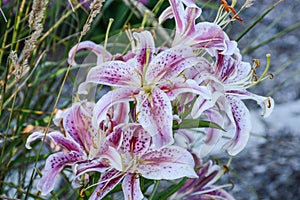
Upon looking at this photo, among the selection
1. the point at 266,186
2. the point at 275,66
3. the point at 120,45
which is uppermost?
the point at 120,45

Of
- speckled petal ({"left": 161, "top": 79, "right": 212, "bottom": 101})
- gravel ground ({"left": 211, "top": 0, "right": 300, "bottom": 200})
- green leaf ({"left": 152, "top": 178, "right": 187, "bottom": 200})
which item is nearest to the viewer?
speckled petal ({"left": 161, "top": 79, "right": 212, "bottom": 101})

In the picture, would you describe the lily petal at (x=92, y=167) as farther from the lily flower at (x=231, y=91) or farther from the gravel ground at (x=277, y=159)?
the gravel ground at (x=277, y=159)

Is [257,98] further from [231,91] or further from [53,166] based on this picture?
[53,166]

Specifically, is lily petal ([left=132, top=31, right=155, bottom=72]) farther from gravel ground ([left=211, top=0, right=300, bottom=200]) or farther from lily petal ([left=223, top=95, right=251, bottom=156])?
gravel ground ([left=211, top=0, right=300, bottom=200])

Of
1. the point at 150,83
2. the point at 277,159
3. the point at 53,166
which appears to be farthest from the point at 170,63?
the point at 277,159

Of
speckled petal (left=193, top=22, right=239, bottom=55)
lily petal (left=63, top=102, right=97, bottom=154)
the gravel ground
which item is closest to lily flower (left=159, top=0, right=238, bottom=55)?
speckled petal (left=193, top=22, right=239, bottom=55)

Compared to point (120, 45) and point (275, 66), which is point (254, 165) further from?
point (120, 45)

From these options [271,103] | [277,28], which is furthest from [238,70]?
[277,28]
